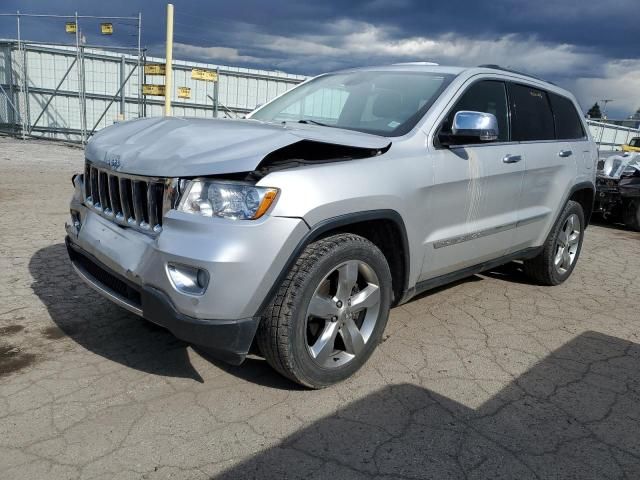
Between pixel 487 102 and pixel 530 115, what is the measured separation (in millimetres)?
682

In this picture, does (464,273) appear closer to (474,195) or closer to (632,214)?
(474,195)

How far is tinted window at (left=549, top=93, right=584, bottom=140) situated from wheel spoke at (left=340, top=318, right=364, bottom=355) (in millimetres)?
2895

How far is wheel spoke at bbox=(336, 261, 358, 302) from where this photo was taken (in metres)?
2.85

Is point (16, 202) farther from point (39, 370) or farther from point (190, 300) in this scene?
point (190, 300)

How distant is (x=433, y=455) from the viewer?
2.48m

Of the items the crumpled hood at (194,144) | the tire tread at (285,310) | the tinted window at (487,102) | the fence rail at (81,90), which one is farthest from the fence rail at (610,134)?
the tire tread at (285,310)

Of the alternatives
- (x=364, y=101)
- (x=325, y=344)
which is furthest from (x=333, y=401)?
(x=364, y=101)

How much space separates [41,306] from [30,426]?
1.58m

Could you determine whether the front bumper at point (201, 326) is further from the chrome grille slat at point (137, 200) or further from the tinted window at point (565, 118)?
the tinted window at point (565, 118)

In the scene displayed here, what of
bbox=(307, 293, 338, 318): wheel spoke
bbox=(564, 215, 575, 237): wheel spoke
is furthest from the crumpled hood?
bbox=(564, 215, 575, 237): wheel spoke

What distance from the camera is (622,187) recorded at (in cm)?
868

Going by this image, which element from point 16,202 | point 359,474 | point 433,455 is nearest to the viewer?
point 359,474

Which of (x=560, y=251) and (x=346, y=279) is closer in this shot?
(x=346, y=279)

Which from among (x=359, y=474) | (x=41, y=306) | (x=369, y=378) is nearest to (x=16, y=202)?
(x=41, y=306)
